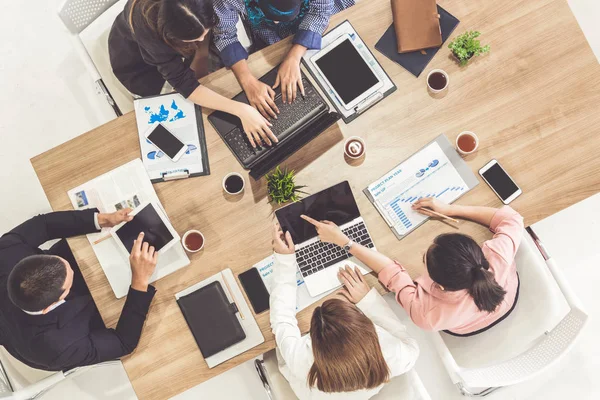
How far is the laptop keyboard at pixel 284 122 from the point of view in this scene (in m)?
1.72

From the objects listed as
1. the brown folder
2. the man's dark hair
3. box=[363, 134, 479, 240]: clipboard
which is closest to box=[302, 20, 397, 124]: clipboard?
the brown folder

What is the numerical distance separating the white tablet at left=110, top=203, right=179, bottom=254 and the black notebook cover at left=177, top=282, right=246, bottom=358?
0.22 metres

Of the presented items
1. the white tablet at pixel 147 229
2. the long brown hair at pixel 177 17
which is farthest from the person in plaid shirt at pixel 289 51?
the white tablet at pixel 147 229

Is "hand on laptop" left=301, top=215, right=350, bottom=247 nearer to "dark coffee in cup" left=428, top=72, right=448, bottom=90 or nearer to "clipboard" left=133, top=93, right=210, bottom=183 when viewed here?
"clipboard" left=133, top=93, right=210, bottom=183

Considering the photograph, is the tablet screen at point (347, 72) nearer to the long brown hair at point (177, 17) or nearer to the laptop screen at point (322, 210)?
the laptop screen at point (322, 210)

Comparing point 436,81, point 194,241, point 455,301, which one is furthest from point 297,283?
point 436,81

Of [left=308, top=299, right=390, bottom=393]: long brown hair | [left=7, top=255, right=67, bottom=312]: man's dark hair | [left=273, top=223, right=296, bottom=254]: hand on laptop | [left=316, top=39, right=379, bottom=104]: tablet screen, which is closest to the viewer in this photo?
→ [left=308, top=299, right=390, bottom=393]: long brown hair

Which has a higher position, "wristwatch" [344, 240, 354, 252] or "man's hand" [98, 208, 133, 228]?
"man's hand" [98, 208, 133, 228]

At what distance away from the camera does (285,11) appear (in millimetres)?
1735

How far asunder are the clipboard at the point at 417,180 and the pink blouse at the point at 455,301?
15 cm

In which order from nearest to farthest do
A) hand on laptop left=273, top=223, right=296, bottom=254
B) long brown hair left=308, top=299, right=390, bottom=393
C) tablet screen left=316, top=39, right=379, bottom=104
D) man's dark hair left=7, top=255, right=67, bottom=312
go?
1. long brown hair left=308, top=299, right=390, bottom=393
2. man's dark hair left=7, top=255, right=67, bottom=312
3. hand on laptop left=273, top=223, right=296, bottom=254
4. tablet screen left=316, top=39, right=379, bottom=104

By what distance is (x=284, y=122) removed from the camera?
1.74 m

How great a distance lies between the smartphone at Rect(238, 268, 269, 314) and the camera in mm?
→ 1680

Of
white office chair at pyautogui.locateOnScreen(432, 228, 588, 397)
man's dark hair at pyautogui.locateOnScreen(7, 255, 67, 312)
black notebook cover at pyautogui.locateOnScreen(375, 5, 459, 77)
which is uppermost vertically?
black notebook cover at pyautogui.locateOnScreen(375, 5, 459, 77)
